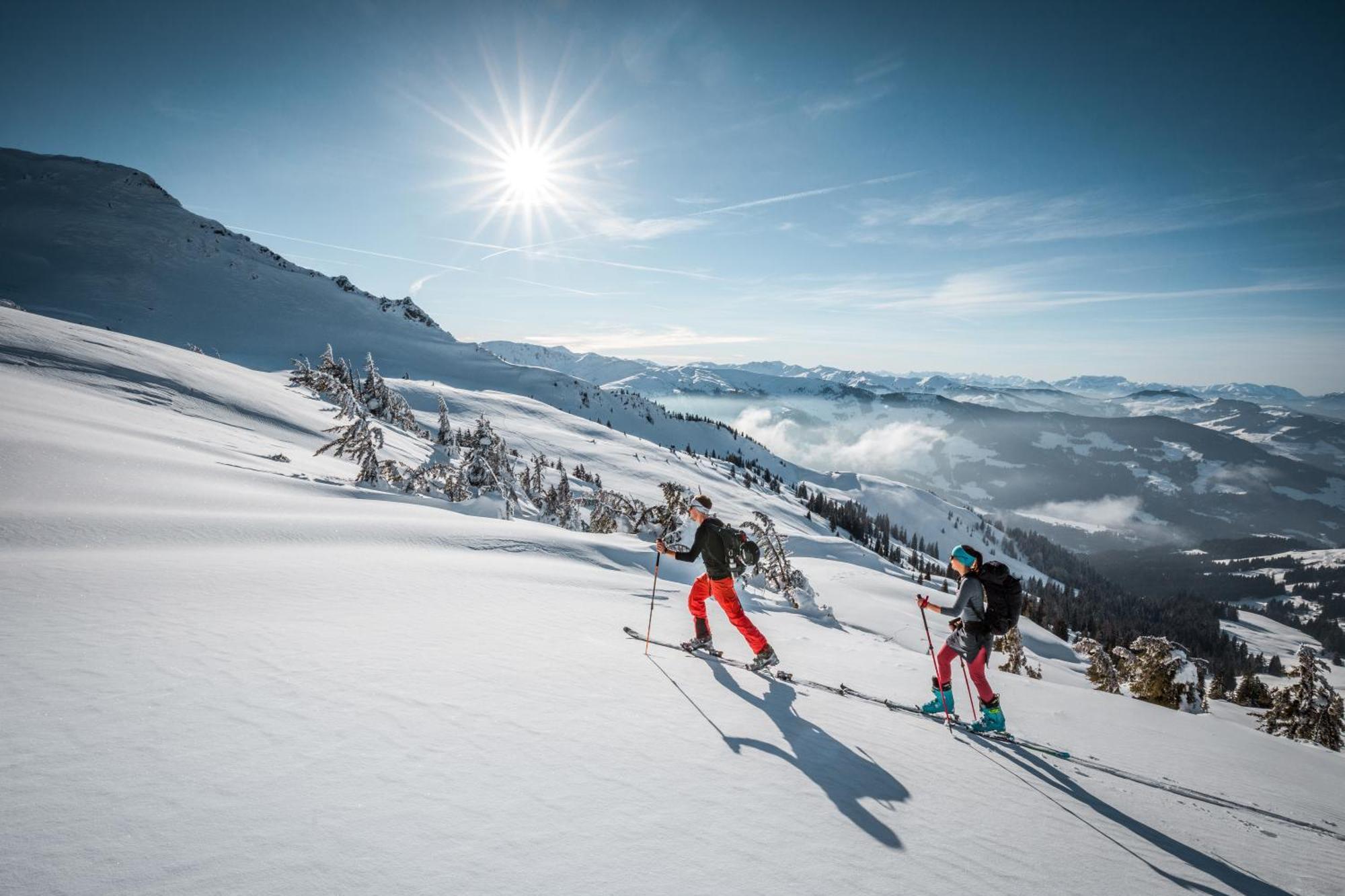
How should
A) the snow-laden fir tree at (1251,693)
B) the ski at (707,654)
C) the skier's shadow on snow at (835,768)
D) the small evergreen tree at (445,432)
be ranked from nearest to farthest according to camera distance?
the skier's shadow on snow at (835,768), the ski at (707,654), the small evergreen tree at (445,432), the snow-laden fir tree at (1251,693)

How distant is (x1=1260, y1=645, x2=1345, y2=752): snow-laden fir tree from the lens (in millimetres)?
19125

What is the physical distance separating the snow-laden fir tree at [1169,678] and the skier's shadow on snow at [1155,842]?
16.3 meters

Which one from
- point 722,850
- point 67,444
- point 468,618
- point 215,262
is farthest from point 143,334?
point 722,850

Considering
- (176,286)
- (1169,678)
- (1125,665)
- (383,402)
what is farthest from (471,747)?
(176,286)

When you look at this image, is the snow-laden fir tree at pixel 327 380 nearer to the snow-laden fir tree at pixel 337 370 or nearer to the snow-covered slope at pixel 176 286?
the snow-laden fir tree at pixel 337 370

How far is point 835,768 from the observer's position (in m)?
5.57

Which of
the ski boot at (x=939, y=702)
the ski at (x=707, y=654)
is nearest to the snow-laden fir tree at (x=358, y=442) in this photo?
the ski at (x=707, y=654)

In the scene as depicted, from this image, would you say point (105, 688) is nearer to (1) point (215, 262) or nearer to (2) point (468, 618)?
(2) point (468, 618)

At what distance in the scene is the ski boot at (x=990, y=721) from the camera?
25.3 ft

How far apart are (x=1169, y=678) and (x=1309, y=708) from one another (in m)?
7.32

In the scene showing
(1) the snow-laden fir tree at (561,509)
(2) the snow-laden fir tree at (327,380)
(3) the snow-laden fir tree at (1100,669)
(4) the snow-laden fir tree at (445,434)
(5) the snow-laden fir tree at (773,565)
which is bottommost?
(3) the snow-laden fir tree at (1100,669)

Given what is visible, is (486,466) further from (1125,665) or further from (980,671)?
(1125,665)

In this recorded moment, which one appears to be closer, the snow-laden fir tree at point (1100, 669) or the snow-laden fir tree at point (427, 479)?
the snow-laden fir tree at point (427, 479)

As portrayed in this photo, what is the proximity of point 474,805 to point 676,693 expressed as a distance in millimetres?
3500
